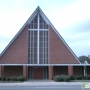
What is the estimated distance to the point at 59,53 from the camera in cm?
3108

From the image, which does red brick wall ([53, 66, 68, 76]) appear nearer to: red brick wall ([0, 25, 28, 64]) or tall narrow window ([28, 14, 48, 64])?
tall narrow window ([28, 14, 48, 64])

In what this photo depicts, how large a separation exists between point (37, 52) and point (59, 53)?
3.54 m

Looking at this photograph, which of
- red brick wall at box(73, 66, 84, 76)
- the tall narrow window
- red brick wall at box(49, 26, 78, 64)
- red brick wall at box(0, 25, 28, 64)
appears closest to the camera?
red brick wall at box(0, 25, 28, 64)

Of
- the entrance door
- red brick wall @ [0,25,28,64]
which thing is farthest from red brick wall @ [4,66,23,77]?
the entrance door

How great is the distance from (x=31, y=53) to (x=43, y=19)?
591 centimetres

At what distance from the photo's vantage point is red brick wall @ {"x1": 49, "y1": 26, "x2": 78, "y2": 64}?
31.0 m

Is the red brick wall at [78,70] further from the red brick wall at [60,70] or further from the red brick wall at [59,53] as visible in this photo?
the red brick wall at [59,53]

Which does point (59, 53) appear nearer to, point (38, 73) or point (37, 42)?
point (37, 42)

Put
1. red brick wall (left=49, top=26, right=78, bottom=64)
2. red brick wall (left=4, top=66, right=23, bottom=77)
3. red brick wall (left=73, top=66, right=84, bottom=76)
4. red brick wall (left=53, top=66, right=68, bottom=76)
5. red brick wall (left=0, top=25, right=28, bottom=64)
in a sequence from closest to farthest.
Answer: red brick wall (left=0, top=25, right=28, bottom=64) < red brick wall (left=49, top=26, right=78, bottom=64) < red brick wall (left=4, top=66, right=23, bottom=77) < red brick wall (left=53, top=66, right=68, bottom=76) < red brick wall (left=73, top=66, right=84, bottom=76)

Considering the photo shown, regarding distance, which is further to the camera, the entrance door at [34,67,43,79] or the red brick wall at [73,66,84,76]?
A: the red brick wall at [73,66,84,76]

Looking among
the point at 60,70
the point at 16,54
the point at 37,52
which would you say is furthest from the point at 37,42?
the point at 60,70

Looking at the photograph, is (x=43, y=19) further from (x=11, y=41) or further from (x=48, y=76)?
(x=48, y=76)

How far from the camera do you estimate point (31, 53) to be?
31.3 m

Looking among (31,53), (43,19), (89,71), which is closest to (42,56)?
(31,53)
